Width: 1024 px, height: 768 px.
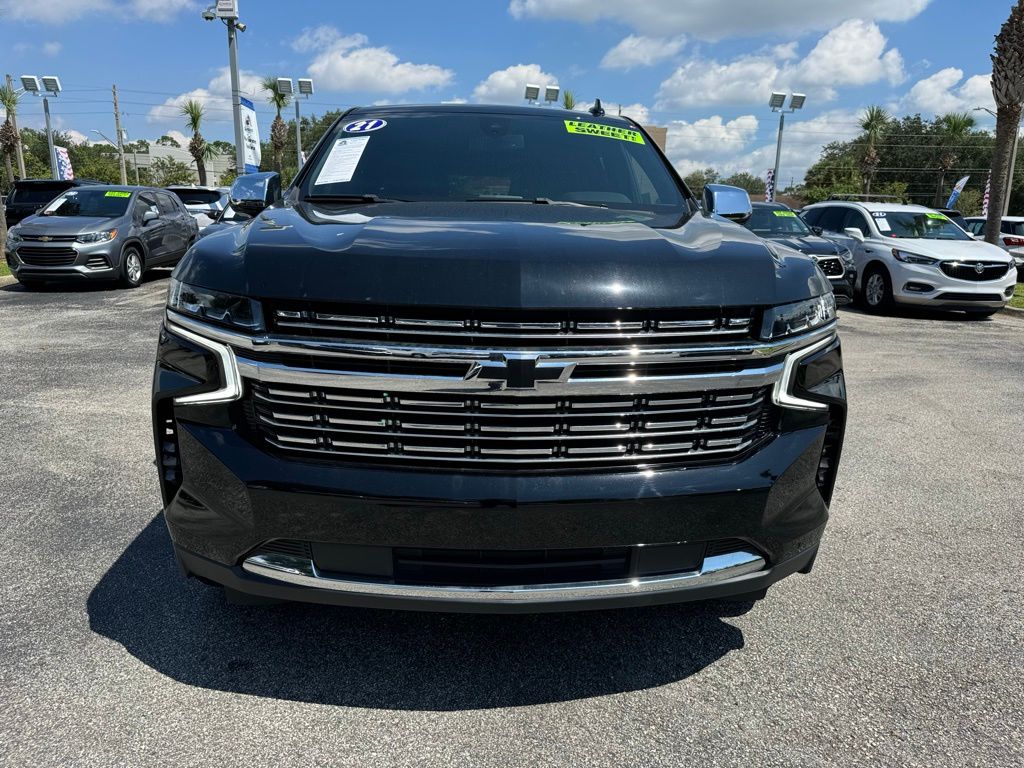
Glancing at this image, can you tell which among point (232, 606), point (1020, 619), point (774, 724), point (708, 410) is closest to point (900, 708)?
point (774, 724)

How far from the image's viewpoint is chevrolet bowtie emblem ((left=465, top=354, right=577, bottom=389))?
1.98 m

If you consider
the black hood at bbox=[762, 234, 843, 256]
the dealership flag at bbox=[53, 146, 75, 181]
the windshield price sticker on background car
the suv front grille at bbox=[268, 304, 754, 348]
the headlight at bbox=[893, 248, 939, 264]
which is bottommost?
the headlight at bbox=[893, 248, 939, 264]

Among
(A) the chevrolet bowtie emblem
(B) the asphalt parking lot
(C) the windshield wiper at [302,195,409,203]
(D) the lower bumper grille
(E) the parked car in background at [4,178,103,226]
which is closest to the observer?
(A) the chevrolet bowtie emblem

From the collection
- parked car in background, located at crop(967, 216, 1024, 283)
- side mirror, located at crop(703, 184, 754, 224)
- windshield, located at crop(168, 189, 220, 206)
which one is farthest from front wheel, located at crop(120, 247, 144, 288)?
parked car in background, located at crop(967, 216, 1024, 283)

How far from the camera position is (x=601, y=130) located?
3.82m

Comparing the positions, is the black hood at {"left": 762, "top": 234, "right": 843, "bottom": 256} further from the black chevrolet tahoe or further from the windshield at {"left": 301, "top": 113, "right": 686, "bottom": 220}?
the black chevrolet tahoe

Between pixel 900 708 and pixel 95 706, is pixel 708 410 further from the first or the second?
pixel 95 706

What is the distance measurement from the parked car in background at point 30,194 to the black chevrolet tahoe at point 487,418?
1966cm

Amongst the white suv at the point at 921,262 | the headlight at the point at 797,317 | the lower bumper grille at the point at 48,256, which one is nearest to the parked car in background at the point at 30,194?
the lower bumper grille at the point at 48,256

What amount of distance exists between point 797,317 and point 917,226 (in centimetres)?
1255

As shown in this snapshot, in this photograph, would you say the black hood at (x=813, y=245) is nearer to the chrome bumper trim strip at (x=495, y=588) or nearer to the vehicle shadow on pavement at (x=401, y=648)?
the vehicle shadow on pavement at (x=401, y=648)

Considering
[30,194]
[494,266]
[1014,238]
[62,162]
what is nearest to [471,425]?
[494,266]

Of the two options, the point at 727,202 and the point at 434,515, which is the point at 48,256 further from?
the point at 434,515

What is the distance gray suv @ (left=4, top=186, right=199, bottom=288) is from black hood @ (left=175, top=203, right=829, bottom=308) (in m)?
10.3
